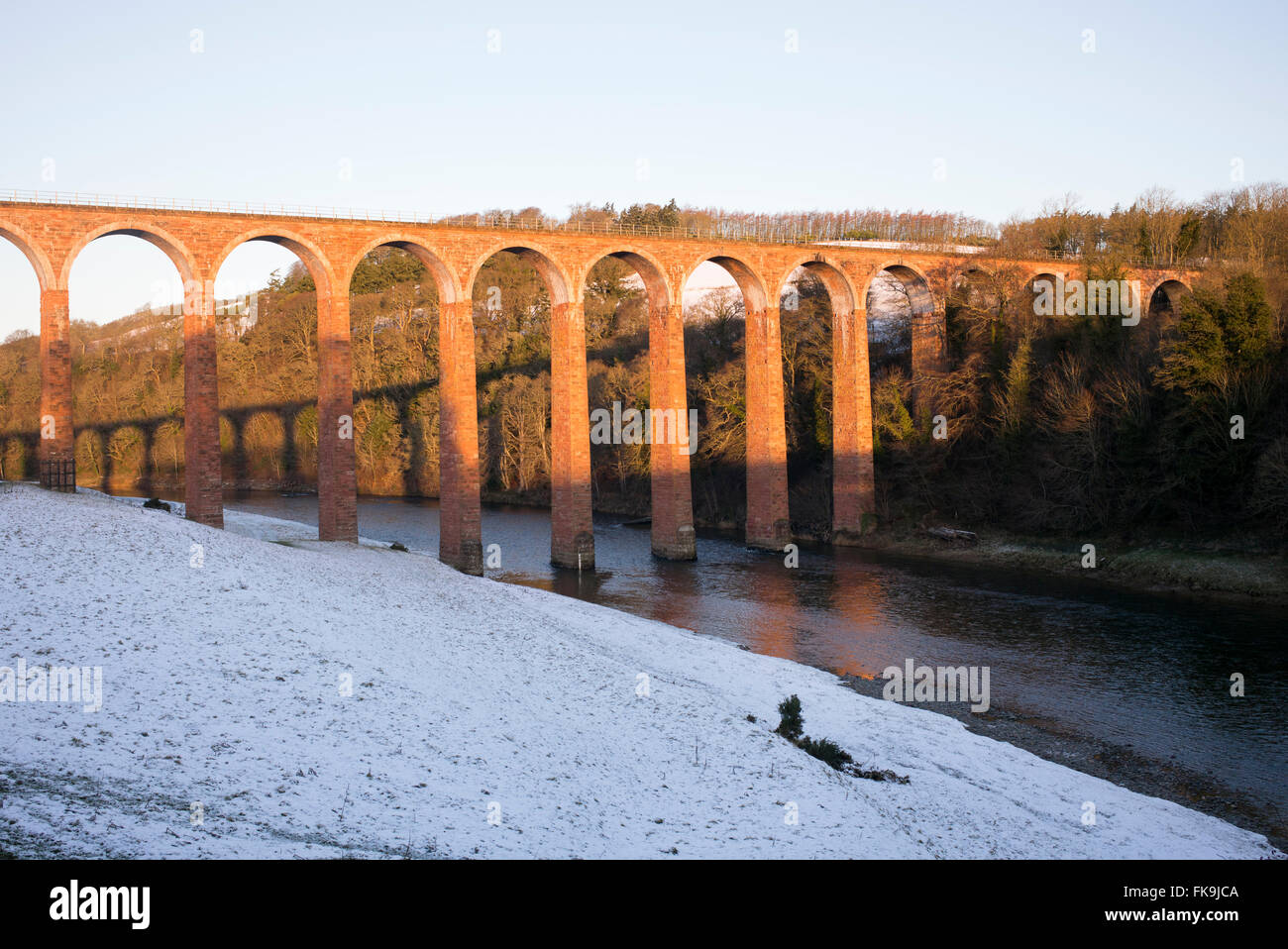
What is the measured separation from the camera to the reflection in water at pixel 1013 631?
1598cm

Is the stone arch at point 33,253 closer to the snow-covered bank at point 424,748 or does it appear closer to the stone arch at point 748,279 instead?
the snow-covered bank at point 424,748

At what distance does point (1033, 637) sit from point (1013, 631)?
0.73m

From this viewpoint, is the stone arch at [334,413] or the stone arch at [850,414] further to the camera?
the stone arch at [850,414]

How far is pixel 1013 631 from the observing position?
23.6 metres

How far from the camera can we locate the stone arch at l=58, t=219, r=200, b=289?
26.9m

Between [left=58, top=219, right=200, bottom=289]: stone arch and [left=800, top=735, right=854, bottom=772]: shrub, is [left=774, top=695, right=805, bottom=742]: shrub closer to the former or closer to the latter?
[left=800, top=735, right=854, bottom=772]: shrub

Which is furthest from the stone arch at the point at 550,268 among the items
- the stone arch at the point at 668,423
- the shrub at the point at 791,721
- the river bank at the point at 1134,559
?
the shrub at the point at 791,721

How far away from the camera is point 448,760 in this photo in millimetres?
10414

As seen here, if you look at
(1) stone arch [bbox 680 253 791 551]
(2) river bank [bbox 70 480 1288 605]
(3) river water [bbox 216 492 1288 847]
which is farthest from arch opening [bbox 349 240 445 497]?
(2) river bank [bbox 70 480 1288 605]

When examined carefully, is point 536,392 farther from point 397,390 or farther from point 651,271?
point 651,271

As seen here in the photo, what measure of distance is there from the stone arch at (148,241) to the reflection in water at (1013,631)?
13.1m

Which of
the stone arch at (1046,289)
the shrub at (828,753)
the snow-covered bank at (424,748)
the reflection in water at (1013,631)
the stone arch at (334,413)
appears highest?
the stone arch at (1046,289)

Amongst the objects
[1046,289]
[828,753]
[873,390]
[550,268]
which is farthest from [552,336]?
[828,753]
